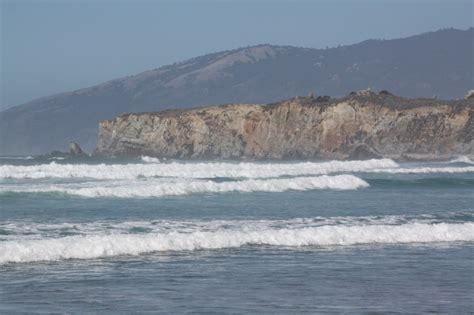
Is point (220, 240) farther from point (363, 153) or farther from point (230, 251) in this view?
point (363, 153)

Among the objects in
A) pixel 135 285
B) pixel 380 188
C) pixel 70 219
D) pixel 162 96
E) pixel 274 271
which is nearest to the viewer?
pixel 135 285

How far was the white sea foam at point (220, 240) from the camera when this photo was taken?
17.6 meters

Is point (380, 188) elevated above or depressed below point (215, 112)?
below

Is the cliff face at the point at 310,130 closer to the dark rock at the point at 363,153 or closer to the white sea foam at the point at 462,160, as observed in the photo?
the dark rock at the point at 363,153

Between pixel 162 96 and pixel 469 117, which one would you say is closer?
pixel 469 117

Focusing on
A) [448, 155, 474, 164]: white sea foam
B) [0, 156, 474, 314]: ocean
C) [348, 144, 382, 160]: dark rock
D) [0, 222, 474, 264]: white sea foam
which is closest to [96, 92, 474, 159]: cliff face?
[348, 144, 382, 160]: dark rock

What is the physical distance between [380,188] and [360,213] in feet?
43.4

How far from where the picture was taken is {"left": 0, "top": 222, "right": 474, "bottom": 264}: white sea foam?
1761cm

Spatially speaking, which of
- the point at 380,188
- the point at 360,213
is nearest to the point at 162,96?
the point at 380,188

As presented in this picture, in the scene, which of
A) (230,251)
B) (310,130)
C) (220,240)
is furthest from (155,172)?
(230,251)

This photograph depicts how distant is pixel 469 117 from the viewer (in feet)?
216

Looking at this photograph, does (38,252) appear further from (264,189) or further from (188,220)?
(264,189)

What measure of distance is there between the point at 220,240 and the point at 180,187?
1589 centimetres

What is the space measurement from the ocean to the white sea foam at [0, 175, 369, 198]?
0.11m
